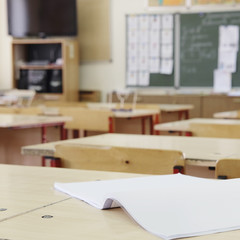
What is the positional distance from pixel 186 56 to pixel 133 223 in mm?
6509

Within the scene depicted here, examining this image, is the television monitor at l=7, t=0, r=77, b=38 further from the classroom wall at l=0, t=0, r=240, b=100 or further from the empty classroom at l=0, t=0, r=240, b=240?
the classroom wall at l=0, t=0, r=240, b=100

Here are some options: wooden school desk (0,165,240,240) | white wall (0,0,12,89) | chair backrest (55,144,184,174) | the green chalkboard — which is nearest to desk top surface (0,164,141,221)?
wooden school desk (0,165,240,240)

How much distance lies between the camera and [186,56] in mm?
7422

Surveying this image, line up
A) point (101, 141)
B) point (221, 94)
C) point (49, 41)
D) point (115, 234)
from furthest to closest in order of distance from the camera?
point (49, 41), point (221, 94), point (101, 141), point (115, 234)

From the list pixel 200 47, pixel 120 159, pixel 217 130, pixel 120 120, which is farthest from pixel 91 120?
pixel 200 47

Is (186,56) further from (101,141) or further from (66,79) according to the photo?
(101,141)

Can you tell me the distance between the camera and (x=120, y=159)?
6.77 feet

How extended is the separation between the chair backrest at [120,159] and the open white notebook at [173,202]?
0.62 metres

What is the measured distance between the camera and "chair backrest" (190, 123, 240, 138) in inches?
122

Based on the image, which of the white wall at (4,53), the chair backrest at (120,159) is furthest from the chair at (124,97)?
the chair backrest at (120,159)

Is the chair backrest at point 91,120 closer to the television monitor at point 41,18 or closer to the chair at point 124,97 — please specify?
the chair at point 124,97

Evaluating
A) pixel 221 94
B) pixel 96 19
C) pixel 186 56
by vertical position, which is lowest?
pixel 221 94

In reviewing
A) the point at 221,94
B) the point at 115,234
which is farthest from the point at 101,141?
the point at 221,94

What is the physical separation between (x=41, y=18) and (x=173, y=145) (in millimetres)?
5771
